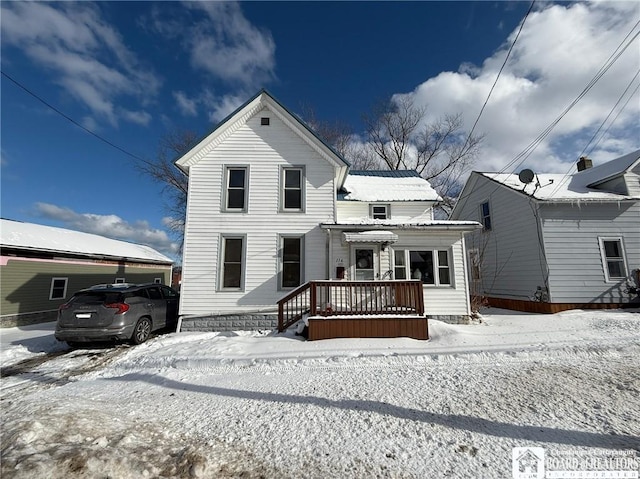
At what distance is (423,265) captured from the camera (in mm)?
10242

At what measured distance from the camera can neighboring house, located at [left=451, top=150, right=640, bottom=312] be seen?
36.2ft

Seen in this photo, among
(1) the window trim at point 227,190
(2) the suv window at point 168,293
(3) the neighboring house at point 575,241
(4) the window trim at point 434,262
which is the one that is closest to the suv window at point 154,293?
(2) the suv window at point 168,293

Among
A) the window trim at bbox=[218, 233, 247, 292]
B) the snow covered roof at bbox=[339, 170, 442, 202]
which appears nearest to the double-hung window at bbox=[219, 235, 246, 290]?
the window trim at bbox=[218, 233, 247, 292]

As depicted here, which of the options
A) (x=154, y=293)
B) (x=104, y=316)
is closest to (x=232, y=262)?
(x=154, y=293)

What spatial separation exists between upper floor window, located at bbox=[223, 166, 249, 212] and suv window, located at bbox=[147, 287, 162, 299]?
349cm

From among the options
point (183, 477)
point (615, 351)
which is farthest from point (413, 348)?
point (183, 477)

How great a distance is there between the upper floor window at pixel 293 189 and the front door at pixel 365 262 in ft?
8.28

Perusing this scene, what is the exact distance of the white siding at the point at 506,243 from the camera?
11.9 meters

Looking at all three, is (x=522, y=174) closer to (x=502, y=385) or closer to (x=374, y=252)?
(x=374, y=252)

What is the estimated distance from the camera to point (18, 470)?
2.54m

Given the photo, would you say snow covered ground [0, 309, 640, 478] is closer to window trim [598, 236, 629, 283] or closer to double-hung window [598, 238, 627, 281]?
window trim [598, 236, 629, 283]

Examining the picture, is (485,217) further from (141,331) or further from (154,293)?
(141,331)

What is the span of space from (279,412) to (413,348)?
3737mm
